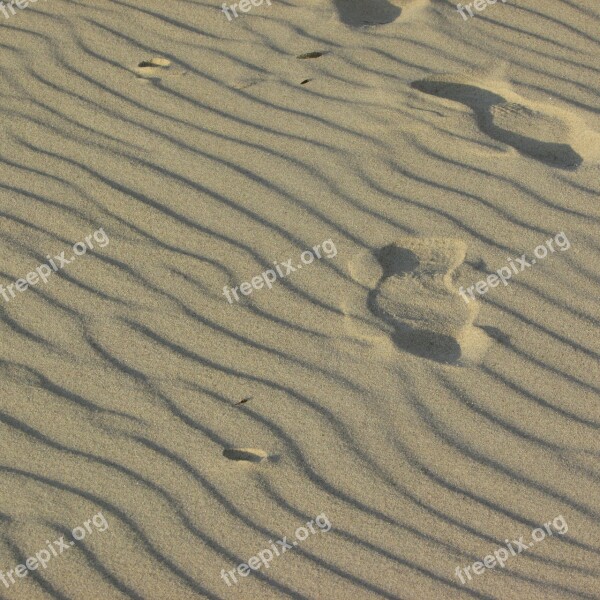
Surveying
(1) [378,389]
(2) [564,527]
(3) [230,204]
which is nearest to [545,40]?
(3) [230,204]

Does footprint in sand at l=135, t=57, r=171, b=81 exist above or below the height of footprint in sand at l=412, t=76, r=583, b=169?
above

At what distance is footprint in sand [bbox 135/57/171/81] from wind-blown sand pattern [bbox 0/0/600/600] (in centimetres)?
2

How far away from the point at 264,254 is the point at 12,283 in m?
1.07

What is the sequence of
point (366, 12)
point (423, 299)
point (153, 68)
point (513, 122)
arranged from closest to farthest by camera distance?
1. point (423, 299)
2. point (513, 122)
3. point (153, 68)
4. point (366, 12)

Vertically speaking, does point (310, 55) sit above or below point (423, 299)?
above

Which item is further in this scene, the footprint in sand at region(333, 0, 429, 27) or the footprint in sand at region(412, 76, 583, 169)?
the footprint in sand at region(333, 0, 429, 27)

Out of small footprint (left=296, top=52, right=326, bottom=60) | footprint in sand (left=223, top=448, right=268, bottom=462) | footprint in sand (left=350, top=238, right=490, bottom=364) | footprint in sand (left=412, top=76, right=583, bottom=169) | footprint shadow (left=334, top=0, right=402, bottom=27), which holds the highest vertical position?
footprint shadow (left=334, top=0, right=402, bottom=27)

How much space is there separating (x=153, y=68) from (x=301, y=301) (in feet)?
5.48

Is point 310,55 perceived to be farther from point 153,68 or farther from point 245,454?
point 245,454

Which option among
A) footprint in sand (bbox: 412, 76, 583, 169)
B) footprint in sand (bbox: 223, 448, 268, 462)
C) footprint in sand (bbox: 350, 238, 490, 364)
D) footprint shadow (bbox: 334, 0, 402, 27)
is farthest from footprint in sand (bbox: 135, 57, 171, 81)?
footprint in sand (bbox: 223, 448, 268, 462)

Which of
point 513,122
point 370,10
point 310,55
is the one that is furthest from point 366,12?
point 513,122

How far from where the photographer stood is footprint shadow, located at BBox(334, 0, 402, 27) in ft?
16.8

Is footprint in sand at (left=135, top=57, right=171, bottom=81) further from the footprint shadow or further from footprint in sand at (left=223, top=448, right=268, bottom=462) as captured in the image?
footprint in sand at (left=223, top=448, right=268, bottom=462)

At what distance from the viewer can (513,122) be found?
4605mm
